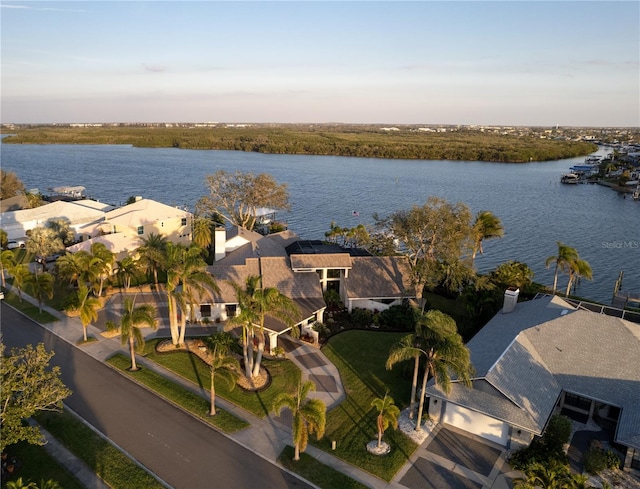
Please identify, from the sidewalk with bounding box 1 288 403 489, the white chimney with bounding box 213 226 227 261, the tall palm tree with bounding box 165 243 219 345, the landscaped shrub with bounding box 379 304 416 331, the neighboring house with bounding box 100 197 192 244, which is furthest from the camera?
the neighboring house with bounding box 100 197 192 244

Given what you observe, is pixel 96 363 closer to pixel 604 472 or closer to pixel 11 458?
pixel 11 458

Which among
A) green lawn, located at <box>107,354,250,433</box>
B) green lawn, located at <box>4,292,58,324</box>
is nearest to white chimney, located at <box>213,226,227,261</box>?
green lawn, located at <box>4,292,58,324</box>

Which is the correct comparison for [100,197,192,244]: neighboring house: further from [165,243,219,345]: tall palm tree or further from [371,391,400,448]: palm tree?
[371,391,400,448]: palm tree

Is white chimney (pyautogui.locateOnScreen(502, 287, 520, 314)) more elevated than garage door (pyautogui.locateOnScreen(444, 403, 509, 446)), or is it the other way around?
white chimney (pyautogui.locateOnScreen(502, 287, 520, 314))

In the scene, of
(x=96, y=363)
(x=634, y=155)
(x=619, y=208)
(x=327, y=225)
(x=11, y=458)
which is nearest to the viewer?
(x=11, y=458)

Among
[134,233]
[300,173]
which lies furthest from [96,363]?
[300,173]

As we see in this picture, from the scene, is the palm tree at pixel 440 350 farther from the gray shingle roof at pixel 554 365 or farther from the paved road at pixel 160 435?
the paved road at pixel 160 435
